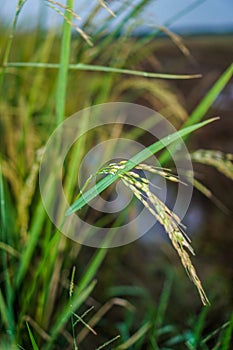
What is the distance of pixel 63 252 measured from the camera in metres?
0.85

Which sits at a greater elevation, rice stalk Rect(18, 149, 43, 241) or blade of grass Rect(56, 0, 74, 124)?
blade of grass Rect(56, 0, 74, 124)

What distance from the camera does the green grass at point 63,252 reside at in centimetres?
67

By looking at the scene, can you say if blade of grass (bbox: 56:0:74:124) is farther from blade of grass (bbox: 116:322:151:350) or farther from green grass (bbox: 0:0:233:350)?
blade of grass (bbox: 116:322:151:350)

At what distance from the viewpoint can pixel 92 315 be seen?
909 millimetres

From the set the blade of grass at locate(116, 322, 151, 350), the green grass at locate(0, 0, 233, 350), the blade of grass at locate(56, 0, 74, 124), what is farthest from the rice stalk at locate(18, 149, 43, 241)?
the blade of grass at locate(116, 322, 151, 350)

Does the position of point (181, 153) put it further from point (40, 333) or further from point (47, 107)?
point (40, 333)

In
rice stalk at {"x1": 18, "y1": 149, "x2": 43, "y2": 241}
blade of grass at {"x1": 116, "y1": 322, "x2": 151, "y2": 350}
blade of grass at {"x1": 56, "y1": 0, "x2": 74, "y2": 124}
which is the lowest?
blade of grass at {"x1": 116, "y1": 322, "x2": 151, "y2": 350}

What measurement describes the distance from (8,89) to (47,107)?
16cm

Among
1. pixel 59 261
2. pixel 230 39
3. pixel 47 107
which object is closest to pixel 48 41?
pixel 47 107

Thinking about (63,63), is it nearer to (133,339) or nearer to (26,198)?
(26,198)

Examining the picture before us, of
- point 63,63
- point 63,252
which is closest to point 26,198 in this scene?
point 63,252

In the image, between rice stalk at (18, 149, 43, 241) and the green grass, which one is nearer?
the green grass

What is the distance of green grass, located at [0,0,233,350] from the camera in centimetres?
67

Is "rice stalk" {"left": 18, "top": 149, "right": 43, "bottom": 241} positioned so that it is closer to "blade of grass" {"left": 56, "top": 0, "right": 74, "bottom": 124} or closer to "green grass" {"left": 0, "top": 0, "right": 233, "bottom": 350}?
"green grass" {"left": 0, "top": 0, "right": 233, "bottom": 350}
